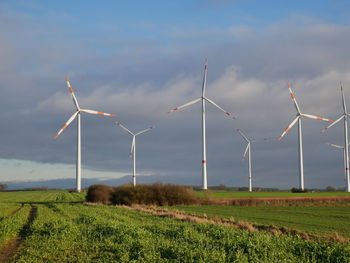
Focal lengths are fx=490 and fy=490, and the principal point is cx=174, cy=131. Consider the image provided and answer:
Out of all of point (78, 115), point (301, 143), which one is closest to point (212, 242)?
point (78, 115)

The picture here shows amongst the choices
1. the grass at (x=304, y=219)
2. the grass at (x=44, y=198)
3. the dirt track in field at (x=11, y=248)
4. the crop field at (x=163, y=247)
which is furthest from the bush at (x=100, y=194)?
the crop field at (x=163, y=247)

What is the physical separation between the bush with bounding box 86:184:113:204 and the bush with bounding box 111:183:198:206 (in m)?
4.78

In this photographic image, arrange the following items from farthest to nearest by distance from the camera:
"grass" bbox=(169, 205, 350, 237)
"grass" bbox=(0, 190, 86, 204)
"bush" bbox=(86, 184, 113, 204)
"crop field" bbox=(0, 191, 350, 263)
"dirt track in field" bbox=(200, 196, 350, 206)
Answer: "grass" bbox=(0, 190, 86, 204)
"bush" bbox=(86, 184, 113, 204)
"dirt track in field" bbox=(200, 196, 350, 206)
"grass" bbox=(169, 205, 350, 237)
"crop field" bbox=(0, 191, 350, 263)

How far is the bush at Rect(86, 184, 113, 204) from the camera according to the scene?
8375 cm

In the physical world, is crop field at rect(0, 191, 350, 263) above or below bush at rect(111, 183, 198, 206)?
below

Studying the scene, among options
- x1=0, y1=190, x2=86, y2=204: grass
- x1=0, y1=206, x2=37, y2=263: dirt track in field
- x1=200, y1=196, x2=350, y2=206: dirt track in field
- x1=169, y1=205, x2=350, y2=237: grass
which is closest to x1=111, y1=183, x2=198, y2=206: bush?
x1=200, y1=196, x2=350, y2=206: dirt track in field

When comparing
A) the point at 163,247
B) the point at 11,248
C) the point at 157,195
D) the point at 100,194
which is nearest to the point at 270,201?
the point at 157,195

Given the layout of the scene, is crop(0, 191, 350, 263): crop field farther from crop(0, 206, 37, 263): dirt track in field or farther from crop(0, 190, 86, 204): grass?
crop(0, 190, 86, 204): grass

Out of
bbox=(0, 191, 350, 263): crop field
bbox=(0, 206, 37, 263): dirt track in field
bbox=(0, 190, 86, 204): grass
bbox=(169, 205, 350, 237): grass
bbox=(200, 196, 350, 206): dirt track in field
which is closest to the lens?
bbox=(0, 191, 350, 263): crop field

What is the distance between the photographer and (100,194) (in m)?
84.3

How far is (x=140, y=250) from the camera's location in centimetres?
2108

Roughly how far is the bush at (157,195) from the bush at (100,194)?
15.7 feet

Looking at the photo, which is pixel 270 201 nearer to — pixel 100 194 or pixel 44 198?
pixel 100 194

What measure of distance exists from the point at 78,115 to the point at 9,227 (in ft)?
171
